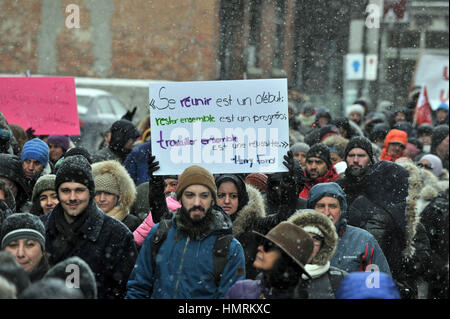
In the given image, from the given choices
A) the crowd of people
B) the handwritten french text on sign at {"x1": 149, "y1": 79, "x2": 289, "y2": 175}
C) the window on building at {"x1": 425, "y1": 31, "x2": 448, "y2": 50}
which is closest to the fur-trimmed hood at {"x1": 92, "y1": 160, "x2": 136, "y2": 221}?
the crowd of people

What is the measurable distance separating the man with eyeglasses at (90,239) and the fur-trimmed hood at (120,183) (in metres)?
0.93

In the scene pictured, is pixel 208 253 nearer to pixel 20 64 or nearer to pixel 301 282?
pixel 301 282

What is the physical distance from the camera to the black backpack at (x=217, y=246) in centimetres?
462

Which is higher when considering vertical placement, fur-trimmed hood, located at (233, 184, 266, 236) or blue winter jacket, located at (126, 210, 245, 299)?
fur-trimmed hood, located at (233, 184, 266, 236)

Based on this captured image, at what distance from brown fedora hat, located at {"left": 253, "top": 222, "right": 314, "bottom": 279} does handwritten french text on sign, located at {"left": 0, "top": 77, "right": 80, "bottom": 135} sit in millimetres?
4158

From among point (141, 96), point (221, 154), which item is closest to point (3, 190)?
point (221, 154)

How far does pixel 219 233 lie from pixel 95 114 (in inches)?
479

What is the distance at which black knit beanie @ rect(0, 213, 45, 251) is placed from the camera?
4.73 m

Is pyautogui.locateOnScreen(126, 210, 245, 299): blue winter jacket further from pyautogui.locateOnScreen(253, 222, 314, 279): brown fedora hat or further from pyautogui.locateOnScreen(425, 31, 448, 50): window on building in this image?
pyautogui.locateOnScreen(425, 31, 448, 50): window on building

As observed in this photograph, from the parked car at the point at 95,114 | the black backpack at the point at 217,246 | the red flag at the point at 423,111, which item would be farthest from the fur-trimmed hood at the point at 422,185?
the parked car at the point at 95,114

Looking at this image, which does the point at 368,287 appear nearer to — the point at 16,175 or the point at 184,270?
the point at 184,270

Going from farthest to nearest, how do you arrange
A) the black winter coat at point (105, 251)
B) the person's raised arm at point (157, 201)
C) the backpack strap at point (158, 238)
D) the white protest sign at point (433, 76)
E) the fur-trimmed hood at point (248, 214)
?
the white protest sign at point (433, 76) → the fur-trimmed hood at point (248, 214) → the person's raised arm at point (157, 201) → the black winter coat at point (105, 251) → the backpack strap at point (158, 238)

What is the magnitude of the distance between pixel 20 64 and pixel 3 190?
651 inches

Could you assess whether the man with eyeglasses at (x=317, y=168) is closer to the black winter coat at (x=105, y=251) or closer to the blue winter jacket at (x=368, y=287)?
the black winter coat at (x=105, y=251)
